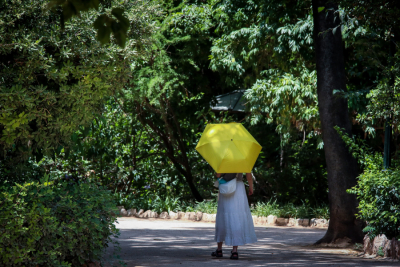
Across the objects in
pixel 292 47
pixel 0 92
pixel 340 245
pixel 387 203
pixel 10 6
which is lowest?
pixel 340 245

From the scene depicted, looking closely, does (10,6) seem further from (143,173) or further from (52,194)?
(143,173)

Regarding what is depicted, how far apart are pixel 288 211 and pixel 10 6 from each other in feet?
27.7

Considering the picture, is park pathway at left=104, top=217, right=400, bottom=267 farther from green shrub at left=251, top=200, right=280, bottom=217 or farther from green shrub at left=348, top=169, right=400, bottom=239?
green shrub at left=251, top=200, right=280, bottom=217

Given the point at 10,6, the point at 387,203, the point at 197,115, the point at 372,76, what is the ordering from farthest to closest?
the point at 197,115, the point at 372,76, the point at 387,203, the point at 10,6

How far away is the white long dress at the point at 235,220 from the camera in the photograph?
6020 millimetres

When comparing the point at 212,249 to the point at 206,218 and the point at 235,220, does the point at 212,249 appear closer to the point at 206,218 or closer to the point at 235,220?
the point at 235,220

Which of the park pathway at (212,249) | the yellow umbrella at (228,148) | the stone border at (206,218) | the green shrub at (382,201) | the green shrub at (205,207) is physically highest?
the yellow umbrella at (228,148)

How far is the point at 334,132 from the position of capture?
7273 millimetres

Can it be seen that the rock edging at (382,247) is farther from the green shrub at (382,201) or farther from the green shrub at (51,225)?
the green shrub at (51,225)

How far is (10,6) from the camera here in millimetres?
4980

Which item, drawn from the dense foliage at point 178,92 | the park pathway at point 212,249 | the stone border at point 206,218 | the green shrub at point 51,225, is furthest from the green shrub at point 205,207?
the green shrub at point 51,225

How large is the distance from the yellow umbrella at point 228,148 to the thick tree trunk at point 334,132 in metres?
1.59

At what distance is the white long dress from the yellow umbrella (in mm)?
307

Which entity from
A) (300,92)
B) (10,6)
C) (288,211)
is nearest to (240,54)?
(300,92)
